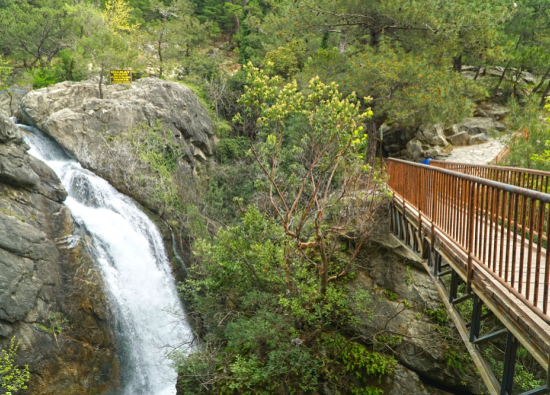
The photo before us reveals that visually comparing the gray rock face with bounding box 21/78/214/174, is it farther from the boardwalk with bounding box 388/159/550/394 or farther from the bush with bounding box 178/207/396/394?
the boardwalk with bounding box 388/159/550/394

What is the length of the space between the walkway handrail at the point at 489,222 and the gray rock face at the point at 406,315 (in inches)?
124

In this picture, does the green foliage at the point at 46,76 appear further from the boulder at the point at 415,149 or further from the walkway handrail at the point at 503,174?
the walkway handrail at the point at 503,174

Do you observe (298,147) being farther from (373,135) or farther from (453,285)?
(453,285)

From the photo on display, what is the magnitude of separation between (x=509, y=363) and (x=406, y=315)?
6.54 meters

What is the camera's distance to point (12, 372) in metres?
9.09

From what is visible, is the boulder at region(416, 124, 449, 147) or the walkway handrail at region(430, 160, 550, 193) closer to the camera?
the walkway handrail at region(430, 160, 550, 193)

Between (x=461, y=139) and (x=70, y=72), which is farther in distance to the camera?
(x=70, y=72)

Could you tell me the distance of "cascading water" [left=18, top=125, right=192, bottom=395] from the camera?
11156 mm

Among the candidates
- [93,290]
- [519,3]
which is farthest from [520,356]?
[519,3]

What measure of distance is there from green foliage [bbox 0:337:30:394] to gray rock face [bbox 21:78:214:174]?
818 cm

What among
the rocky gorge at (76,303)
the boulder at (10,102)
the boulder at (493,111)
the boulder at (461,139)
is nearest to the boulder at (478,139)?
the boulder at (461,139)

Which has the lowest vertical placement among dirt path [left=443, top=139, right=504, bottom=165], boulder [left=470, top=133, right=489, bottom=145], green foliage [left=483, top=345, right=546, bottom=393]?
green foliage [left=483, top=345, right=546, bottom=393]

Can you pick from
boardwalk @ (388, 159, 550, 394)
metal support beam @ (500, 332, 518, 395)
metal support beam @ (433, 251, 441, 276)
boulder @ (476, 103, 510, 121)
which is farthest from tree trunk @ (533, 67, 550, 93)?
metal support beam @ (500, 332, 518, 395)

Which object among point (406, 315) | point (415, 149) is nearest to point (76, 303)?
point (406, 315)
